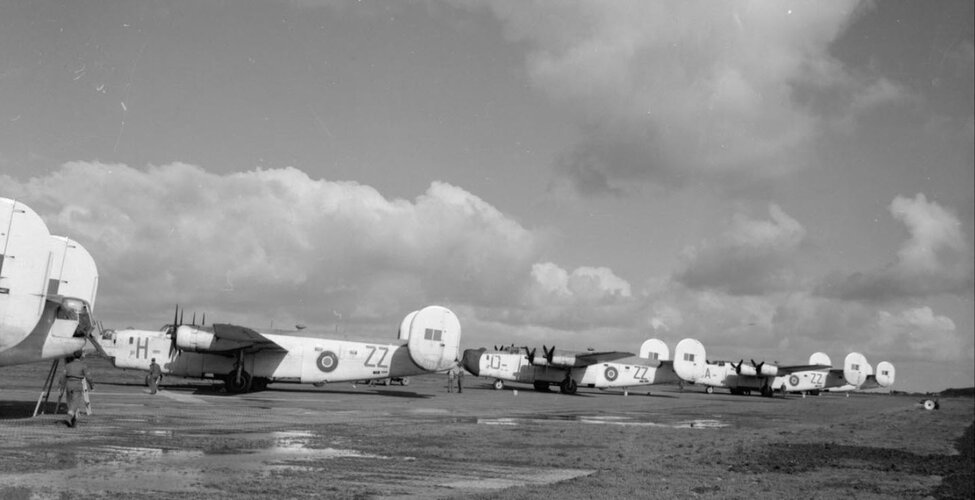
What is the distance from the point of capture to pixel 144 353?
3647cm

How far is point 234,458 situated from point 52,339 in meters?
9.07

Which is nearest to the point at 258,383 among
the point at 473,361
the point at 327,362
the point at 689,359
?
the point at 327,362

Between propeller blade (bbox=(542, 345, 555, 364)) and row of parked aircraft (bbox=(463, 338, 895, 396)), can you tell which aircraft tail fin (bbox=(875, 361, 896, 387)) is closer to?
row of parked aircraft (bbox=(463, 338, 895, 396))

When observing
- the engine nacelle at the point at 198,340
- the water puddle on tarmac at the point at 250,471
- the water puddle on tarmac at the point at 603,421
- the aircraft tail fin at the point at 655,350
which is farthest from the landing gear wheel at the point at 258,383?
the aircraft tail fin at the point at 655,350

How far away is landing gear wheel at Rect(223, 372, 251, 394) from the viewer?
117ft

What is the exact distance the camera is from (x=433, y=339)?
38.2 m

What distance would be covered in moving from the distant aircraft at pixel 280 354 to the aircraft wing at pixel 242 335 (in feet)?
0.16

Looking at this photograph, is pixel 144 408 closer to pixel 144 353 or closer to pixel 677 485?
pixel 144 353

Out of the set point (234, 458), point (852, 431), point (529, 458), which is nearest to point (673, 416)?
point (852, 431)

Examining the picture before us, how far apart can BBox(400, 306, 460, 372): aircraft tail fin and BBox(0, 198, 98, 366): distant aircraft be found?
18533mm

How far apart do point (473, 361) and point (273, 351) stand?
19.9 m

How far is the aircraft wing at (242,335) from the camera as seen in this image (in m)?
33.4

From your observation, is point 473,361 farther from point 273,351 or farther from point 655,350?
point 655,350

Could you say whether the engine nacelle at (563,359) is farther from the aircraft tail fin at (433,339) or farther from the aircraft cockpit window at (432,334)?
the aircraft cockpit window at (432,334)
